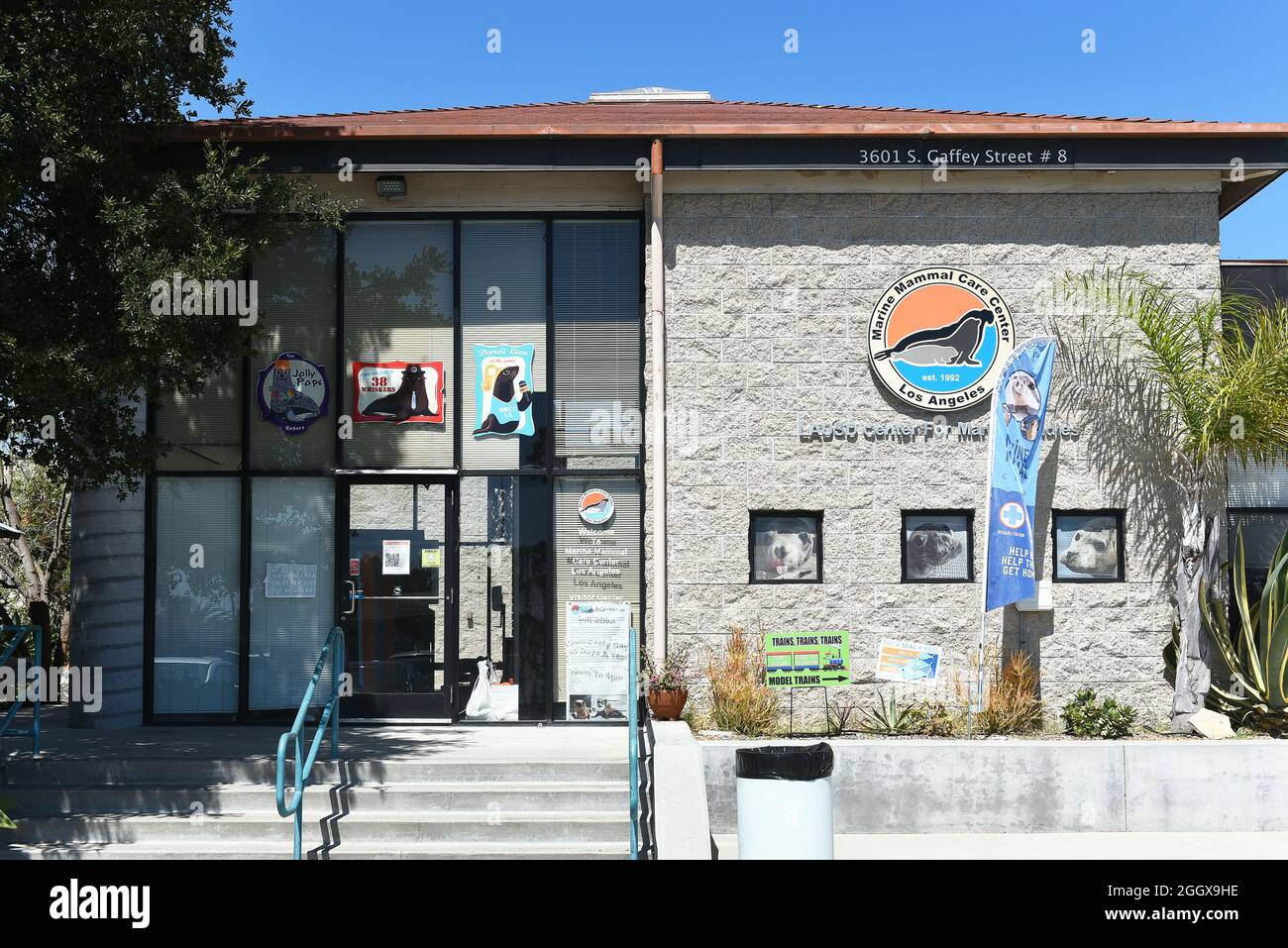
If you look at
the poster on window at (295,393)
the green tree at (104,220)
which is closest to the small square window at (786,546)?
the poster on window at (295,393)

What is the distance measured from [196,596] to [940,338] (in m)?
7.72

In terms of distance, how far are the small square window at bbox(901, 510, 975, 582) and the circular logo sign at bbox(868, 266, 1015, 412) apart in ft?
3.44

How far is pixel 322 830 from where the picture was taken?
9062 mm

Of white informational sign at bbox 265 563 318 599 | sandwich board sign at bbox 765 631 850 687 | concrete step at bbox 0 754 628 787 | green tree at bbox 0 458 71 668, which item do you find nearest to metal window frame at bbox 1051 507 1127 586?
sandwich board sign at bbox 765 631 850 687

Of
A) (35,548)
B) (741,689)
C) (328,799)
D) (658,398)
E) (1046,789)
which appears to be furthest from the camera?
(35,548)

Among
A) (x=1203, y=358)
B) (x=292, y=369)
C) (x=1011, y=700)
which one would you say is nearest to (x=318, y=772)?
(x=292, y=369)

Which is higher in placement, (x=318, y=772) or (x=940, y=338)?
(x=940, y=338)

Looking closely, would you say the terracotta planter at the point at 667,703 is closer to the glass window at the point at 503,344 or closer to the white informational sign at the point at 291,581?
the glass window at the point at 503,344

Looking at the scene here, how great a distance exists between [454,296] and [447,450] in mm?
1554

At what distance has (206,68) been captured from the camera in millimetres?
10273

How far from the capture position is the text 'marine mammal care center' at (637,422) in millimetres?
11750

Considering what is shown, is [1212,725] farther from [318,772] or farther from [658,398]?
[318,772]

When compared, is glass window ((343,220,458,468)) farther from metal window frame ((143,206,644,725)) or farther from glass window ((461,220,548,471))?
glass window ((461,220,548,471))

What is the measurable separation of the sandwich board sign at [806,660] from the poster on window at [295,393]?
5.02 metres
